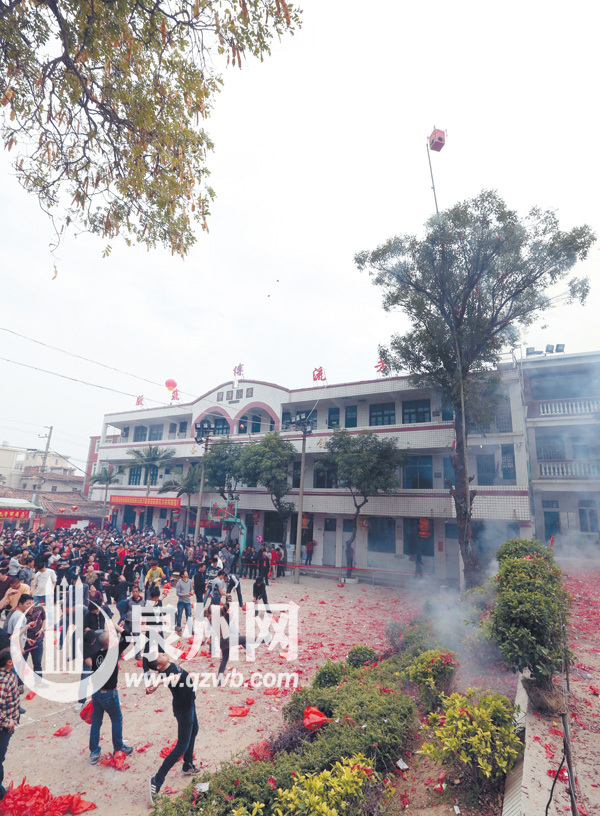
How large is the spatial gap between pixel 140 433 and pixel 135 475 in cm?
393

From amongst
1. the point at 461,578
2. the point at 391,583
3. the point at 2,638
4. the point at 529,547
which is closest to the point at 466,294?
the point at 529,547

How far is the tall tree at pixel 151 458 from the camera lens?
31.0 m

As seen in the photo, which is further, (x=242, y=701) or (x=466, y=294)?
(x=466, y=294)

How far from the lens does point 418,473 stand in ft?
72.2

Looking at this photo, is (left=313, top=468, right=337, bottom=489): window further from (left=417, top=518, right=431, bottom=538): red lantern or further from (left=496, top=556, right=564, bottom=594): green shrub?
(left=496, top=556, right=564, bottom=594): green shrub

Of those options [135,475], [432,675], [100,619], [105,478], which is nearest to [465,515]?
[432,675]

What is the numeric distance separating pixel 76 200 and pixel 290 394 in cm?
2170

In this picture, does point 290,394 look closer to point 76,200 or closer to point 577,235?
point 577,235

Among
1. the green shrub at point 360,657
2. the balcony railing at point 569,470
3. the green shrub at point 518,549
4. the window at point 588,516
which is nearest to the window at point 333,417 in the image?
the balcony railing at point 569,470

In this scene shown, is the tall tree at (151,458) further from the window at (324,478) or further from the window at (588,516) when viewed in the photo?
the window at (588,516)

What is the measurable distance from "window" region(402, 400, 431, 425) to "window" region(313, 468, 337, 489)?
5.16 metres

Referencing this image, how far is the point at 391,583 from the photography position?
2031 cm

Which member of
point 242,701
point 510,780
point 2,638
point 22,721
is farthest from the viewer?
point 242,701

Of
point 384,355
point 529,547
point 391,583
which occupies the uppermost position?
point 384,355
